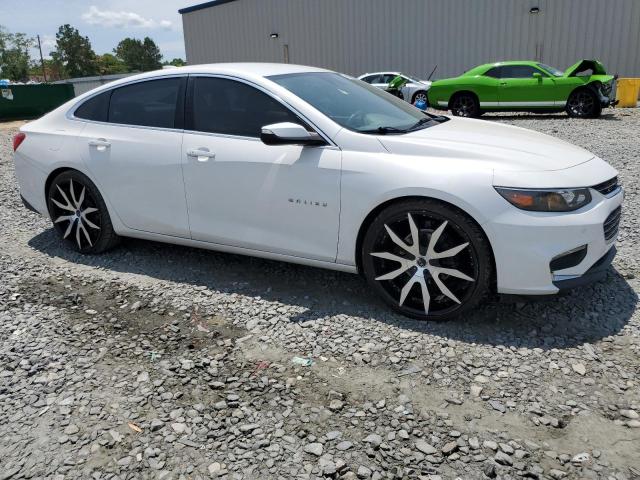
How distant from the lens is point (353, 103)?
3.95 m

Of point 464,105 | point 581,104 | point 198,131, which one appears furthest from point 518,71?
point 198,131

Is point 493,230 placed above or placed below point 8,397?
above

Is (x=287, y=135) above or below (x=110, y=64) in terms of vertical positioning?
below

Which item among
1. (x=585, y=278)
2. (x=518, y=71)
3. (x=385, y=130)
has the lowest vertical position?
(x=585, y=278)

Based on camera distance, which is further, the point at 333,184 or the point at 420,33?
the point at 420,33

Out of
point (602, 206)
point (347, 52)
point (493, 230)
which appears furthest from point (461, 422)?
point (347, 52)

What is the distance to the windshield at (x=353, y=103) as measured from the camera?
3.69 m

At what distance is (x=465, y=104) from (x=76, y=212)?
12366mm

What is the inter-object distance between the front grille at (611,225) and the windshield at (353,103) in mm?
1350

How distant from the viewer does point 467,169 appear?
3172 millimetres

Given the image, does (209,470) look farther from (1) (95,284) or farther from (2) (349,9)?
(2) (349,9)

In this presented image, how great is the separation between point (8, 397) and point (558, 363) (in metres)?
2.86

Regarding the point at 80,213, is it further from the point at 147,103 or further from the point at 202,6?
the point at 202,6

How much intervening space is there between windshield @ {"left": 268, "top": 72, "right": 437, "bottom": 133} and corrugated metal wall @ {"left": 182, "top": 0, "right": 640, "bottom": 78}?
1904 cm
